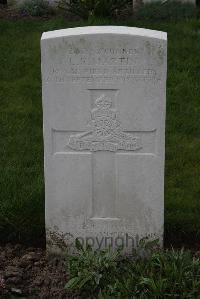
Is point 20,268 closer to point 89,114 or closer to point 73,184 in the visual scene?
point 73,184

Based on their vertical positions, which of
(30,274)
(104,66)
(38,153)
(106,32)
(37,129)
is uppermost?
(106,32)

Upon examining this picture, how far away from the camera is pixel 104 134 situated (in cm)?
439

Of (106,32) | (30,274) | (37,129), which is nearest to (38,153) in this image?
(37,129)

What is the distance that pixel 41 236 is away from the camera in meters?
4.96

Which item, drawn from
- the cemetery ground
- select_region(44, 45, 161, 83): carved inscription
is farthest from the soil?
select_region(44, 45, 161, 83): carved inscription

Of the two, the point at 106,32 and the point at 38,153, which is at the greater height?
the point at 106,32

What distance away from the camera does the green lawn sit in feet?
16.3

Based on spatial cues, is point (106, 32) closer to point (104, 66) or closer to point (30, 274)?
point (104, 66)

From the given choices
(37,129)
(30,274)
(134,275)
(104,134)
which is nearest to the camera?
(134,275)

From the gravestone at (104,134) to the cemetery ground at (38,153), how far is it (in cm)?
31

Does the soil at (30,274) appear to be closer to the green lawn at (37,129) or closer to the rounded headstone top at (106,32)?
the green lawn at (37,129)

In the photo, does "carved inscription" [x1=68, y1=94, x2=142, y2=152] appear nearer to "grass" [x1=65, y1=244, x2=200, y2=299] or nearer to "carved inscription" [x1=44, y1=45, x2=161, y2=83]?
"carved inscription" [x1=44, y1=45, x2=161, y2=83]

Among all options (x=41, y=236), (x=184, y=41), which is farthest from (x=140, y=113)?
(x=184, y=41)

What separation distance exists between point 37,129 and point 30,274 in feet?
7.35
